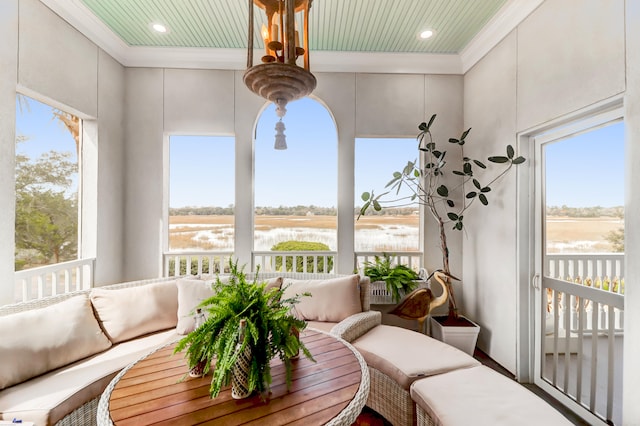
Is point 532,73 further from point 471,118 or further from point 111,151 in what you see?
point 111,151

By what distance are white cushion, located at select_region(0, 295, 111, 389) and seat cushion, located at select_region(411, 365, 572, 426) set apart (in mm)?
2137

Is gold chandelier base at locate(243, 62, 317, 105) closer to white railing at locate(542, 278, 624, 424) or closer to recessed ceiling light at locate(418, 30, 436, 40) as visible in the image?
recessed ceiling light at locate(418, 30, 436, 40)

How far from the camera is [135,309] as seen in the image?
2.25 metres

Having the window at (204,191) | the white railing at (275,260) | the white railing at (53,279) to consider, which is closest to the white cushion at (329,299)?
the white railing at (275,260)

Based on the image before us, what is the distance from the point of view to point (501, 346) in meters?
2.73

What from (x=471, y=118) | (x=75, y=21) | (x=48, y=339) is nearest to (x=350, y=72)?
(x=471, y=118)

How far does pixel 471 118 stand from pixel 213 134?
2.95 m

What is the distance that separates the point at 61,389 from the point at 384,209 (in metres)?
3.09

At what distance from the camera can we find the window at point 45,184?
2.26m

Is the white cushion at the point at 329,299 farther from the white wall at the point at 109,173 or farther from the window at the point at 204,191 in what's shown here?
the white wall at the point at 109,173

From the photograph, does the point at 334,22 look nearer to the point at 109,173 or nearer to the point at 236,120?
the point at 236,120

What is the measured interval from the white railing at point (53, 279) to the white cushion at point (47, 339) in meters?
0.48

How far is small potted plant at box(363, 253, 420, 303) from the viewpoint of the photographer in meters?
3.04

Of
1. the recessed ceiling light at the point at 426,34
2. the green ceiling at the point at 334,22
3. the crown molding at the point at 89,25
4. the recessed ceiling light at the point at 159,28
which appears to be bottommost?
the crown molding at the point at 89,25
